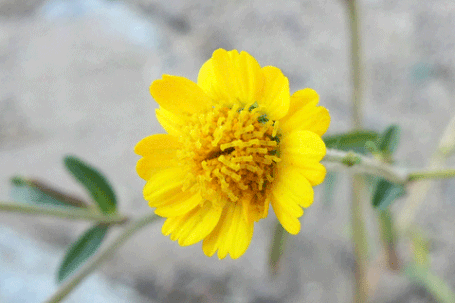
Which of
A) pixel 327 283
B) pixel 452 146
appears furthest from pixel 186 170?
pixel 327 283

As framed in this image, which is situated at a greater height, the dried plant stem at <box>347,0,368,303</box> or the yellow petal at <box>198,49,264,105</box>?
the yellow petal at <box>198,49,264,105</box>

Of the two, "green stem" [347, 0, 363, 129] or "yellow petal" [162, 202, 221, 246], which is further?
"green stem" [347, 0, 363, 129]

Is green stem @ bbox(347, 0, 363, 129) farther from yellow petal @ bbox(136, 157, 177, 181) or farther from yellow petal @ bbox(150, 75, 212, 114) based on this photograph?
yellow petal @ bbox(136, 157, 177, 181)

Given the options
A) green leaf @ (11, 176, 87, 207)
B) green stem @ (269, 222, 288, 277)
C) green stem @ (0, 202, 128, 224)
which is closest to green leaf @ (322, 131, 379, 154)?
green stem @ (269, 222, 288, 277)

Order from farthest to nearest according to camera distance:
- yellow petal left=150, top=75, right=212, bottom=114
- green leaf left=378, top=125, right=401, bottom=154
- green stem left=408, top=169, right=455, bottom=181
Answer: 1. green leaf left=378, top=125, right=401, bottom=154
2. green stem left=408, top=169, right=455, bottom=181
3. yellow petal left=150, top=75, right=212, bottom=114

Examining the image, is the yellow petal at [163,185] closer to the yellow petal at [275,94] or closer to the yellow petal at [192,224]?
the yellow petal at [192,224]

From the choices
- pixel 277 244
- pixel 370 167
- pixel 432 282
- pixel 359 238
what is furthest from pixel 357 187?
pixel 370 167

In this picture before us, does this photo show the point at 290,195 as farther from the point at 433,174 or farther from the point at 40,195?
the point at 40,195
